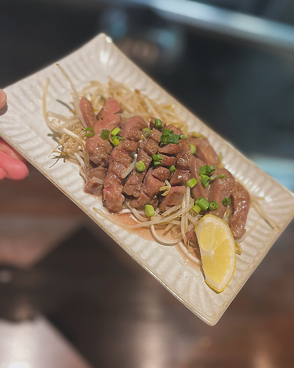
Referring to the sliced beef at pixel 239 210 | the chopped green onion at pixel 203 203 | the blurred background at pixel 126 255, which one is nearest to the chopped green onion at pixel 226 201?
the sliced beef at pixel 239 210

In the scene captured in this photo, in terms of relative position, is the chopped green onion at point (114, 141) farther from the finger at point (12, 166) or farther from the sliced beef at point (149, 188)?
the finger at point (12, 166)

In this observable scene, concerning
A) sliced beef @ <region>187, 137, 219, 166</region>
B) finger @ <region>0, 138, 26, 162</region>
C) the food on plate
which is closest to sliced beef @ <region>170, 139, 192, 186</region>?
the food on plate

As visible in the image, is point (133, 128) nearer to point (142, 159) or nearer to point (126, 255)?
point (142, 159)

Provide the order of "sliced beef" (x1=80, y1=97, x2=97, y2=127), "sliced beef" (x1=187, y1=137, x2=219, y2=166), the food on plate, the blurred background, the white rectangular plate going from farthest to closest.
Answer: the blurred background < "sliced beef" (x1=187, y1=137, x2=219, y2=166) < "sliced beef" (x1=80, y1=97, x2=97, y2=127) < the food on plate < the white rectangular plate

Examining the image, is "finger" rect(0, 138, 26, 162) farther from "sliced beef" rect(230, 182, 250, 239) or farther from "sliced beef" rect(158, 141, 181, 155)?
"sliced beef" rect(230, 182, 250, 239)

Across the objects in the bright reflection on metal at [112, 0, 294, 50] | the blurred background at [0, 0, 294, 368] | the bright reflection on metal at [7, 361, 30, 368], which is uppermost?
the bright reflection on metal at [112, 0, 294, 50]

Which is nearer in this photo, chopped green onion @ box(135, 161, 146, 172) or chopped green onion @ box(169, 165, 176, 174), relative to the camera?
chopped green onion @ box(135, 161, 146, 172)

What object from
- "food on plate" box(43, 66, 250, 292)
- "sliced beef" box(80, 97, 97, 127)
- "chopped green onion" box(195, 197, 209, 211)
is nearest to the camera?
"food on plate" box(43, 66, 250, 292)
